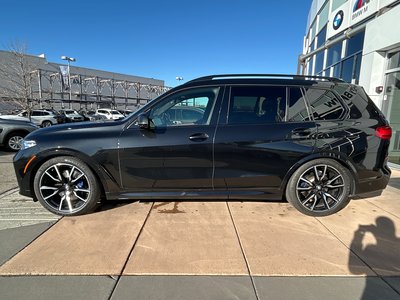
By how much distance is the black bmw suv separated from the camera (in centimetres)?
326

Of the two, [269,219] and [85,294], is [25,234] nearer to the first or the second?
→ [85,294]

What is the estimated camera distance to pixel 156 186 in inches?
133

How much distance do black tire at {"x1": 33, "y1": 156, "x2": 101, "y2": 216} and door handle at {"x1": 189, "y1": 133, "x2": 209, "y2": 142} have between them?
4.73 feet

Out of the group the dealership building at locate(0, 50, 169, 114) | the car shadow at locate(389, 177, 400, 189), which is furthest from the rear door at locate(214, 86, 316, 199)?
the dealership building at locate(0, 50, 169, 114)

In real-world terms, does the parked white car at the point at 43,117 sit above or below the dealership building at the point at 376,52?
below

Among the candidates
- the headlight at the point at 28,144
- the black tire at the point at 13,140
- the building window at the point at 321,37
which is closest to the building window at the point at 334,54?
the building window at the point at 321,37

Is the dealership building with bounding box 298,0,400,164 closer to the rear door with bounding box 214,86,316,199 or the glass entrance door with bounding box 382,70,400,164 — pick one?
the glass entrance door with bounding box 382,70,400,164

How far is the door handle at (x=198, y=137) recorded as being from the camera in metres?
3.24

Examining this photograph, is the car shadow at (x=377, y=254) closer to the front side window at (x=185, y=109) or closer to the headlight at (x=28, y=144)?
the front side window at (x=185, y=109)

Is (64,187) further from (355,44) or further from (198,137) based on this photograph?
(355,44)

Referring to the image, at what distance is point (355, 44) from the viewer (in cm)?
880

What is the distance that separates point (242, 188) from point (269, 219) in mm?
556

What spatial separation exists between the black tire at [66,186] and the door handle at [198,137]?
4.73 ft

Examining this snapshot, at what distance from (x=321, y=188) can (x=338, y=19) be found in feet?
31.2
